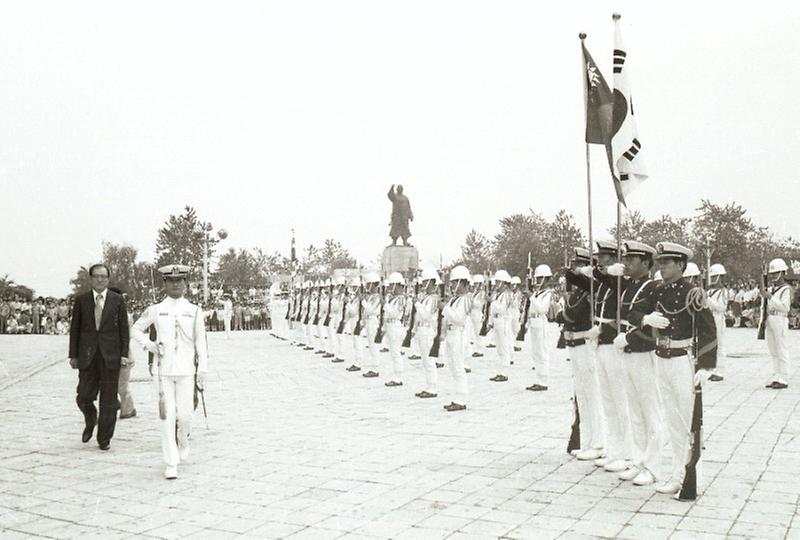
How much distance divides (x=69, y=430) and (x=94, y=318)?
198 cm

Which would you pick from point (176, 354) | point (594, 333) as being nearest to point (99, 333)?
point (176, 354)

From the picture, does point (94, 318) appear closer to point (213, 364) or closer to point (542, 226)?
point (213, 364)

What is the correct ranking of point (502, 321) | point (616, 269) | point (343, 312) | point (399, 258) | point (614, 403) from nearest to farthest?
point (616, 269) → point (614, 403) → point (502, 321) → point (343, 312) → point (399, 258)

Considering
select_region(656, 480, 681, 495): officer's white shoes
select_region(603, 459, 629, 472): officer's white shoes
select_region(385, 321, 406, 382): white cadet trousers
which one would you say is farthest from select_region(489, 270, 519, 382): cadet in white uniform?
select_region(656, 480, 681, 495): officer's white shoes

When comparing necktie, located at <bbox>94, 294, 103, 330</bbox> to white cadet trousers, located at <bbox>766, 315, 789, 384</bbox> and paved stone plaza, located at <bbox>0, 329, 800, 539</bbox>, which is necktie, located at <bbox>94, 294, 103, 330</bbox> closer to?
paved stone plaza, located at <bbox>0, 329, 800, 539</bbox>

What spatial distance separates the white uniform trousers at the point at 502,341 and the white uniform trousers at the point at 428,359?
285cm

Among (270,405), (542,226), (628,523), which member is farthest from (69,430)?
(542,226)

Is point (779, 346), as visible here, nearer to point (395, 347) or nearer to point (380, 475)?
point (395, 347)

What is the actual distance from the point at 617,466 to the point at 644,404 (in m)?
0.76

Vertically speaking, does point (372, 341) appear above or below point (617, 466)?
above

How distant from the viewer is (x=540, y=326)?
45.7ft

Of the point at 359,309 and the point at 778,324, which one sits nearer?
the point at 778,324

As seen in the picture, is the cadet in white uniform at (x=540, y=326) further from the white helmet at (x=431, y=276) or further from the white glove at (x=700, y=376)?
the white glove at (x=700, y=376)

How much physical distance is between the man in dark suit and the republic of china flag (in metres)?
5.98
